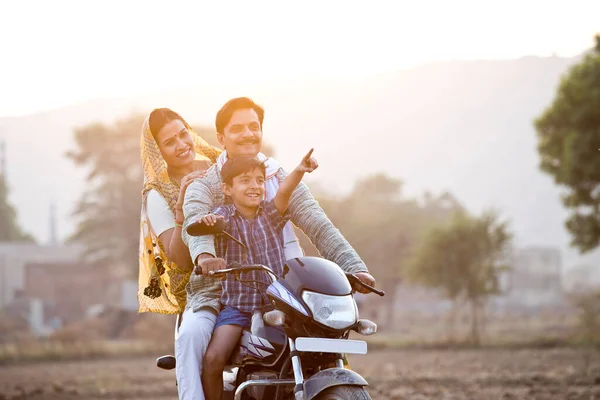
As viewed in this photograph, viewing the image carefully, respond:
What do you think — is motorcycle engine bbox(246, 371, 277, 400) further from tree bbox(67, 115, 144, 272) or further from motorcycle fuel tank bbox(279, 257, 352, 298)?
tree bbox(67, 115, 144, 272)

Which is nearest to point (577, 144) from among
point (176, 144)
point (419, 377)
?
point (419, 377)

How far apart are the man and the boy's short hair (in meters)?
0.25

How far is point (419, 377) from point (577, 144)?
15105mm

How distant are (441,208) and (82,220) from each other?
2984 centimetres

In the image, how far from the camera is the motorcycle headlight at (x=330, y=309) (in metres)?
5.07

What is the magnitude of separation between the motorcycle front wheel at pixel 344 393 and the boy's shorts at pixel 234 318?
738 mm

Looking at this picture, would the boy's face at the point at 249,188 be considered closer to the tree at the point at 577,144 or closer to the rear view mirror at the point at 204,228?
the rear view mirror at the point at 204,228

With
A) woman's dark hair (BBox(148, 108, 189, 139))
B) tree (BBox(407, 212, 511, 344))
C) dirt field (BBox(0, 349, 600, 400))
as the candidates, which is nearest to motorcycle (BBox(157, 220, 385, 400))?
woman's dark hair (BBox(148, 108, 189, 139))

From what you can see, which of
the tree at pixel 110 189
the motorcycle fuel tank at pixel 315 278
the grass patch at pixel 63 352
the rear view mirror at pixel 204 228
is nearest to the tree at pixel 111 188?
the tree at pixel 110 189

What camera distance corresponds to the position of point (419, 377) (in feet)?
52.9

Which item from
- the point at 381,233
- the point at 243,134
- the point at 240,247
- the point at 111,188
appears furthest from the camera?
the point at 381,233

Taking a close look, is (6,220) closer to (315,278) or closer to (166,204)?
(166,204)

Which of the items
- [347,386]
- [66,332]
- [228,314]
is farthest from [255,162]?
[66,332]

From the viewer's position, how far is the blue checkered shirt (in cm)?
566
